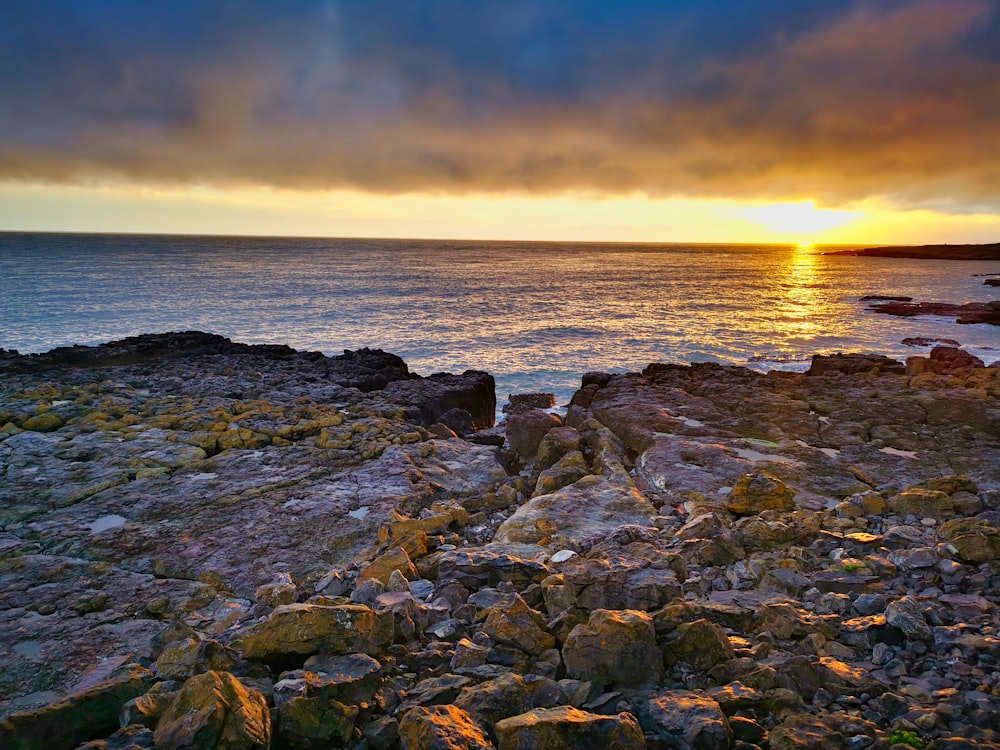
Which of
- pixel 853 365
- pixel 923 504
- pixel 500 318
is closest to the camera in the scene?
pixel 923 504

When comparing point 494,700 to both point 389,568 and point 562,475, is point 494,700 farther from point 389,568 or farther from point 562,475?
point 562,475

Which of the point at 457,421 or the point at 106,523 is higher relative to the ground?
the point at 106,523

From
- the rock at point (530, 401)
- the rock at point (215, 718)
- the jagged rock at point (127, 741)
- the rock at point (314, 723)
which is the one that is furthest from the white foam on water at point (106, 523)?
the rock at point (530, 401)

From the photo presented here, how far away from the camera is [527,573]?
608cm

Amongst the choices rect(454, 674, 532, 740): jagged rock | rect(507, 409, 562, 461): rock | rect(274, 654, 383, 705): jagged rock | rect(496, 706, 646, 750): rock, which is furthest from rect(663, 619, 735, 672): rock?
rect(507, 409, 562, 461): rock

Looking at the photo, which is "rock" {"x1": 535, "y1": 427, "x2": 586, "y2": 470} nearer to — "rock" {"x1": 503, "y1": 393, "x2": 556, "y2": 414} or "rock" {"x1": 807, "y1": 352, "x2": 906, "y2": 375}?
"rock" {"x1": 503, "y1": 393, "x2": 556, "y2": 414}

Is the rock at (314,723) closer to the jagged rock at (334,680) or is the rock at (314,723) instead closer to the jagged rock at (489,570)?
the jagged rock at (334,680)

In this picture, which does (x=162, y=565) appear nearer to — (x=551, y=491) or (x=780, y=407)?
(x=551, y=491)

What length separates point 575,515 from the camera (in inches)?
326

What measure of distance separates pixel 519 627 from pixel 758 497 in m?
4.67

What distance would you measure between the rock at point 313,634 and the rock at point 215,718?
0.64m

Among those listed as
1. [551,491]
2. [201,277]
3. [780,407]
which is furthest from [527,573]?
[201,277]

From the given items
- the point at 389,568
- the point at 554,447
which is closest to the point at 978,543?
the point at 389,568

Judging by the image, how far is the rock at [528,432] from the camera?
12617 mm
